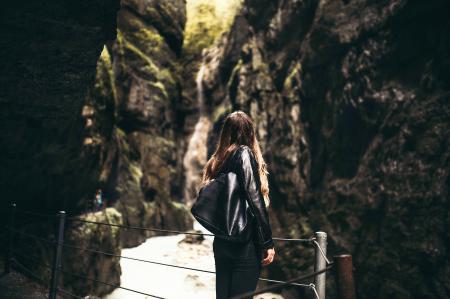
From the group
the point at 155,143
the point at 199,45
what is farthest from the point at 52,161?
the point at 199,45

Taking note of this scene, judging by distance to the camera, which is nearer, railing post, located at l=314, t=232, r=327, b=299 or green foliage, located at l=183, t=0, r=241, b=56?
railing post, located at l=314, t=232, r=327, b=299

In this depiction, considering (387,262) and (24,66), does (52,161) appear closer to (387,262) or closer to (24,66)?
(24,66)

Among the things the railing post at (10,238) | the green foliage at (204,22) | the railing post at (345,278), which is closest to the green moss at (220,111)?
the green foliage at (204,22)

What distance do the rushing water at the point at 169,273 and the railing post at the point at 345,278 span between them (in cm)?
1011

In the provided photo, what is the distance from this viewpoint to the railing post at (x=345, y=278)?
2309 millimetres

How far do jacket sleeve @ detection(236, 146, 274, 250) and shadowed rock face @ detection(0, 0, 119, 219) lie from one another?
3200mm

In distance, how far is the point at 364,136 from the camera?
12.1m

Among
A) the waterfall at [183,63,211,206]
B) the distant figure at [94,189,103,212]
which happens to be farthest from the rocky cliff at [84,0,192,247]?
the distant figure at [94,189,103,212]

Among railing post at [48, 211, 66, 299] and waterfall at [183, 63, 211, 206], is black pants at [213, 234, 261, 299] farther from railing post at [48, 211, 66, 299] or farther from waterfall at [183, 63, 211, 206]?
waterfall at [183, 63, 211, 206]

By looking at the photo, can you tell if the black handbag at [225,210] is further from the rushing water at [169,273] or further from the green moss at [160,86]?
the green moss at [160,86]

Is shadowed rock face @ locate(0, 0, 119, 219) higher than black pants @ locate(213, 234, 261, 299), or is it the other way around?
Answer: shadowed rock face @ locate(0, 0, 119, 219)

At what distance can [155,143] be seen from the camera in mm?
21516

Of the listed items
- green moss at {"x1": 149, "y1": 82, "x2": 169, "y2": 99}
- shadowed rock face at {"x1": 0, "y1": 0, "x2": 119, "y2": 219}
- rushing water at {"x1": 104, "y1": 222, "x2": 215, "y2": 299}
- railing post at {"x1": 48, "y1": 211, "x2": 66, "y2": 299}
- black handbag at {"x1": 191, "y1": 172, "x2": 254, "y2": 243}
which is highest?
green moss at {"x1": 149, "y1": 82, "x2": 169, "y2": 99}

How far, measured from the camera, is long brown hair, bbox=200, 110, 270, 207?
320 centimetres
